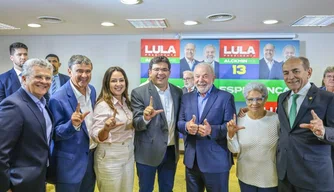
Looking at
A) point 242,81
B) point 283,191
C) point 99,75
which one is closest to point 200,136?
point 283,191

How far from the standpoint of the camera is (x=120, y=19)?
3973 mm

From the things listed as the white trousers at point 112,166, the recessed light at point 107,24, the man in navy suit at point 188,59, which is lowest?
the white trousers at point 112,166

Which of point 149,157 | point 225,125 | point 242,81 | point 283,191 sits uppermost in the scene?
point 242,81

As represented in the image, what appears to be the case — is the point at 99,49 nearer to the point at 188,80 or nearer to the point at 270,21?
the point at 188,80

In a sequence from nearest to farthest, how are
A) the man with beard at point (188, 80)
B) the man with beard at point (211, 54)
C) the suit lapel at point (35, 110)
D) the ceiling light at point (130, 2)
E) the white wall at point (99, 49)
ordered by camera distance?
the suit lapel at point (35, 110)
the ceiling light at point (130, 2)
the man with beard at point (188, 80)
the man with beard at point (211, 54)
the white wall at point (99, 49)

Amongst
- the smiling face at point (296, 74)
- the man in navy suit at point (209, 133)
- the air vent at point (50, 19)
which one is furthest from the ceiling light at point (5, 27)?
the smiling face at point (296, 74)

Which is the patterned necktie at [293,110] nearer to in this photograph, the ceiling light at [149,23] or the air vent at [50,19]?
the ceiling light at [149,23]

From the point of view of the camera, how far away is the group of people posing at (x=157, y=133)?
1542 millimetres

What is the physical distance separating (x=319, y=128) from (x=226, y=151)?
708 millimetres

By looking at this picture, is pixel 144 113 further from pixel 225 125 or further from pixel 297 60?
pixel 297 60

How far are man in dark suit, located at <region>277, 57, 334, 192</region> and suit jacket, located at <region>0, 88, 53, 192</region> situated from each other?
5.43 ft

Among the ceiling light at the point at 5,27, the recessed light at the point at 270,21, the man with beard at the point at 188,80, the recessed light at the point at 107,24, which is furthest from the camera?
the man with beard at the point at 188,80

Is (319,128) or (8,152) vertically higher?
(319,128)

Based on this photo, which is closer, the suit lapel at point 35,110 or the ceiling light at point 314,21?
the suit lapel at point 35,110
